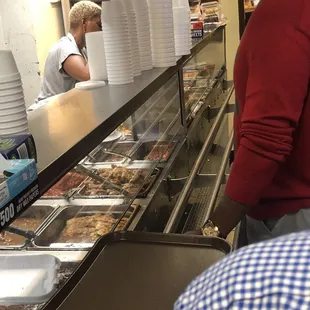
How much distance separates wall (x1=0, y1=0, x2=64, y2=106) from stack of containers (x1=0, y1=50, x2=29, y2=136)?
12.1ft

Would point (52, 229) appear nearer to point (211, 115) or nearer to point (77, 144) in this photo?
point (77, 144)

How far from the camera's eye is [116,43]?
5.03 feet

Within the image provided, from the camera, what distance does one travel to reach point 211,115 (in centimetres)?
320

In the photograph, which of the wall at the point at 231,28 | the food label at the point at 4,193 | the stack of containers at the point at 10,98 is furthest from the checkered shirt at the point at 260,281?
the wall at the point at 231,28

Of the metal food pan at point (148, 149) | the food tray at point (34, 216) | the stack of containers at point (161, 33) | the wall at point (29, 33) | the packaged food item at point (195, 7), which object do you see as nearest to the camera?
the food tray at point (34, 216)

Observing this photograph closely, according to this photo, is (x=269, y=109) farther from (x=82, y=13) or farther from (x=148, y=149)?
(x=82, y=13)

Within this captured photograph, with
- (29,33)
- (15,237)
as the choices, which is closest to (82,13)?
(29,33)

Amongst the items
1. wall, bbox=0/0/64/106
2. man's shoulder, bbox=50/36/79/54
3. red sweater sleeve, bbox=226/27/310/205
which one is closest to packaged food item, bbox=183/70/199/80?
man's shoulder, bbox=50/36/79/54

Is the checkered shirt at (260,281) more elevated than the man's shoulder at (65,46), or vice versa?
the checkered shirt at (260,281)

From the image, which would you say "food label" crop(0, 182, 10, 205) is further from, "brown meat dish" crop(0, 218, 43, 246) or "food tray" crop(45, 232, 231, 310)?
"brown meat dish" crop(0, 218, 43, 246)

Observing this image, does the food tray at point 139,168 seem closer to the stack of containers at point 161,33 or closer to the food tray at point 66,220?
the food tray at point 66,220

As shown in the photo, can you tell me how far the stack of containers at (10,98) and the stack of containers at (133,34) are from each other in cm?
76

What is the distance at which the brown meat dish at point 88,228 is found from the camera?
1.53 meters

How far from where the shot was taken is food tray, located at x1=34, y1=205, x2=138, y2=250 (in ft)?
4.89
